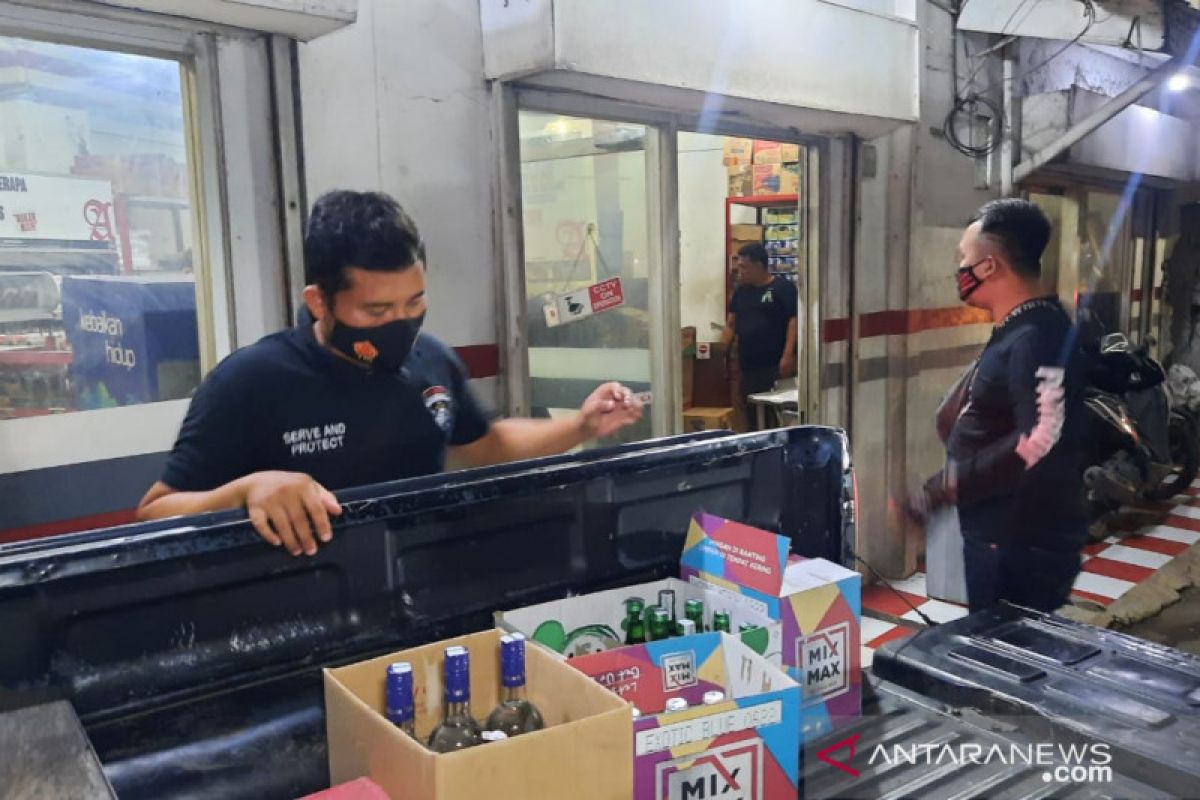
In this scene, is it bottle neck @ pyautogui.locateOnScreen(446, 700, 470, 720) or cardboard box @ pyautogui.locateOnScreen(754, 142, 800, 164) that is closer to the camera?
bottle neck @ pyautogui.locateOnScreen(446, 700, 470, 720)

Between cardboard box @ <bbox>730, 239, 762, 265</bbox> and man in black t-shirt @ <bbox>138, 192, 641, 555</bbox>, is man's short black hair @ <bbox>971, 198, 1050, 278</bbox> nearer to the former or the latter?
man in black t-shirt @ <bbox>138, 192, 641, 555</bbox>

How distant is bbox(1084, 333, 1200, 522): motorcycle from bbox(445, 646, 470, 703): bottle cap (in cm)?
395

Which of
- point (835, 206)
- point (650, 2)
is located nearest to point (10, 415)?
point (650, 2)

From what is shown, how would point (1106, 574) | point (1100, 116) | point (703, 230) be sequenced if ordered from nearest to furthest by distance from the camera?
point (1100, 116) < point (1106, 574) < point (703, 230)

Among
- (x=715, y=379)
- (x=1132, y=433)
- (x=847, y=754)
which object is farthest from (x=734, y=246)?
(x=847, y=754)

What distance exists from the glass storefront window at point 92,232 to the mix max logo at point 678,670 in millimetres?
1600

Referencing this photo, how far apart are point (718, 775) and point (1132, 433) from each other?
432 cm

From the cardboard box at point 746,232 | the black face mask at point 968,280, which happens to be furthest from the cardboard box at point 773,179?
the black face mask at point 968,280

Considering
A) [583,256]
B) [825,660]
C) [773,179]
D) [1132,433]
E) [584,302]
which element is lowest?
[1132,433]

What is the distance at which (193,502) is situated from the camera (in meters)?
1.46

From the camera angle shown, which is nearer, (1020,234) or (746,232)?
(1020,234)

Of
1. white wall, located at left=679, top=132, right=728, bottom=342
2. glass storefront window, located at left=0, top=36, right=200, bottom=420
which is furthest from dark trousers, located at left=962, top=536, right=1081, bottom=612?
white wall, located at left=679, top=132, right=728, bottom=342

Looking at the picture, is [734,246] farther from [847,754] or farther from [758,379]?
[847,754]

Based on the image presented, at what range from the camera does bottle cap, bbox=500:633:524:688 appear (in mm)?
1093
